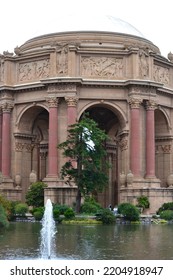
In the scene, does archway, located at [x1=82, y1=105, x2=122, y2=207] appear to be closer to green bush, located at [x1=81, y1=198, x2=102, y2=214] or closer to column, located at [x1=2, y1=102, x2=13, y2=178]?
column, located at [x1=2, y1=102, x2=13, y2=178]

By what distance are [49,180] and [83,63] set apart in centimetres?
1163

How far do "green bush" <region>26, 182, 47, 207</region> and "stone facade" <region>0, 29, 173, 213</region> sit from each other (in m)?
0.94

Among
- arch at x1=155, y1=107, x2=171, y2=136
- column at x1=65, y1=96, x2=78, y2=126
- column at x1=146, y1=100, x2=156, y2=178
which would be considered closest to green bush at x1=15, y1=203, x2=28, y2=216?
column at x1=65, y1=96, x2=78, y2=126

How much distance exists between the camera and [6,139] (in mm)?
61188

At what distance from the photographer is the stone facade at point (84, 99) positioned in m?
57.0

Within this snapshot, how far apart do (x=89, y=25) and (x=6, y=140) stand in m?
14.3

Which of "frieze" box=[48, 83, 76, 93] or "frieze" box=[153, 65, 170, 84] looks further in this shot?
"frieze" box=[153, 65, 170, 84]

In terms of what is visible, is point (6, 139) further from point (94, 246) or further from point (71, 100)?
point (94, 246)

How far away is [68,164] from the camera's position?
47219 millimetres

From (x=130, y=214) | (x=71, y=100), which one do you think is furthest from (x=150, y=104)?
(x=130, y=214)

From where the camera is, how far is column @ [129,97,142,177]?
57406 mm

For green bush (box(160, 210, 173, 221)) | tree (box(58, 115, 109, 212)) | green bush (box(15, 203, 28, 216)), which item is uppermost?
tree (box(58, 115, 109, 212))

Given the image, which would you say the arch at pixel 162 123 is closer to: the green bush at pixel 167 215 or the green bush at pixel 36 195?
the green bush at pixel 36 195
